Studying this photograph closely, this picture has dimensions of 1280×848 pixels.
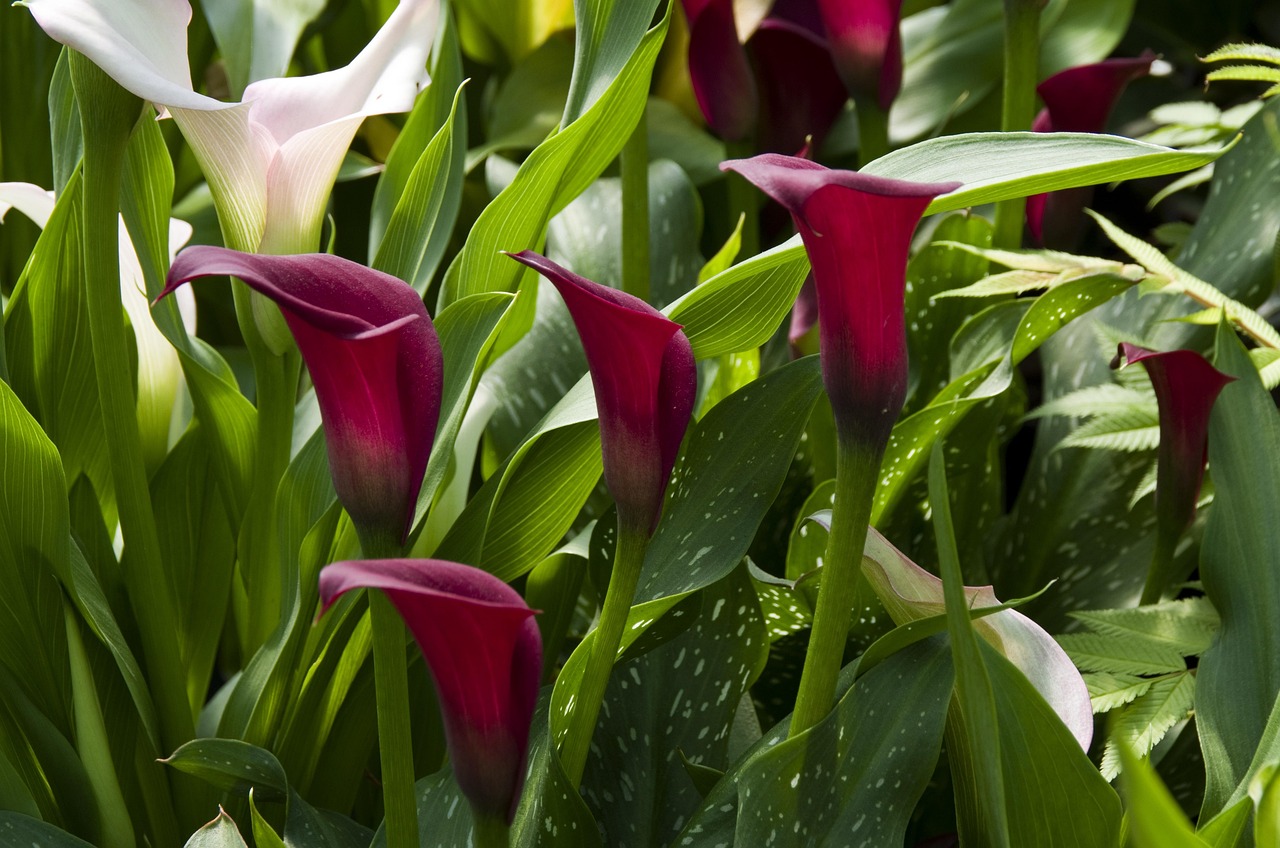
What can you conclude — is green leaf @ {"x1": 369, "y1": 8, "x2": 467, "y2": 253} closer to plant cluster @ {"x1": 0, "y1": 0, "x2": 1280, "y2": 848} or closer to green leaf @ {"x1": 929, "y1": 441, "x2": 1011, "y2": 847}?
plant cluster @ {"x1": 0, "y1": 0, "x2": 1280, "y2": 848}


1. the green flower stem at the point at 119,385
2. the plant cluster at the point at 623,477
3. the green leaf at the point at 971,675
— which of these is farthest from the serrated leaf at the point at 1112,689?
the green flower stem at the point at 119,385

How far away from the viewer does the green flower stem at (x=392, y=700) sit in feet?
0.94

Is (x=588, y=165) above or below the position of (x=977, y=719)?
above

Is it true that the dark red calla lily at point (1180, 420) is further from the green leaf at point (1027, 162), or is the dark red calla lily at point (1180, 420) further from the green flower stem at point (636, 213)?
the green flower stem at point (636, 213)

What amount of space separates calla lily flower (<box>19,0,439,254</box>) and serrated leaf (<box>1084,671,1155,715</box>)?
0.30m

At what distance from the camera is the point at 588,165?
0.41 meters

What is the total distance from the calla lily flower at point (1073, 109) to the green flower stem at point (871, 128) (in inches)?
2.9

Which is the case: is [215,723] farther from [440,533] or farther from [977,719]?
[977,719]

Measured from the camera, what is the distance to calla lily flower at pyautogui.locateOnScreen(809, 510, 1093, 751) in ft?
1.07

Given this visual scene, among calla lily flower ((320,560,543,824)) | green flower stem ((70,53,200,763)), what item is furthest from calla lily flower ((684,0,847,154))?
calla lily flower ((320,560,543,824))

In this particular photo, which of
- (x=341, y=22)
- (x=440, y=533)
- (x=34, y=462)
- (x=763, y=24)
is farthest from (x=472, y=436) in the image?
(x=341, y=22)

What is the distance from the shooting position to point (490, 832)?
10.6 inches

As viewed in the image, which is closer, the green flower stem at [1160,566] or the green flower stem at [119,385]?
the green flower stem at [119,385]

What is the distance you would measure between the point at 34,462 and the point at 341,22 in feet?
1.60
